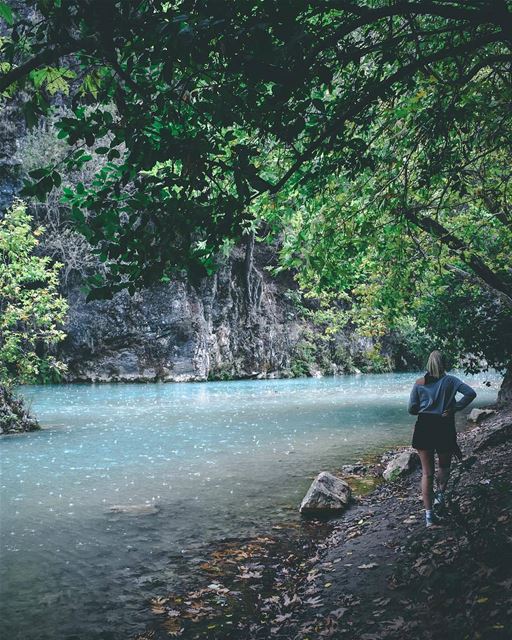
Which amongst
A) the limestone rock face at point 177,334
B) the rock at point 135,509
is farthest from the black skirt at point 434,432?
the limestone rock face at point 177,334

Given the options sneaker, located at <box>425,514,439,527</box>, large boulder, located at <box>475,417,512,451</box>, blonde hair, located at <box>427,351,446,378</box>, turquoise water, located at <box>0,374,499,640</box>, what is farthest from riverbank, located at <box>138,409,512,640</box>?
large boulder, located at <box>475,417,512,451</box>

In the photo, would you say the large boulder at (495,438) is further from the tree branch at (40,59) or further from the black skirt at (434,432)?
the tree branch at (40,59)

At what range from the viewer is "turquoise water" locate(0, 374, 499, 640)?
6676 mm

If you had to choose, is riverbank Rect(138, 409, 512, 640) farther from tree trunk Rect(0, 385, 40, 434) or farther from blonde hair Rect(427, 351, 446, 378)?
tree trunk Rect(0, 385, 40, 434)

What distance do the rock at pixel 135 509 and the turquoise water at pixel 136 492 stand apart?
0.13 meters

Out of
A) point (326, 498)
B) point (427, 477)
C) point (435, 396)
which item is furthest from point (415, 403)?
point (326, 498)

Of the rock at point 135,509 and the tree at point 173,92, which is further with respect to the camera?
the rock at point 135,509

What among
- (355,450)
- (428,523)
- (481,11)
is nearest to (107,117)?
(481,11)

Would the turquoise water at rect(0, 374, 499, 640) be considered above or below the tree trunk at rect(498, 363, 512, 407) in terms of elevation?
below

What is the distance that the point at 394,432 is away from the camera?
18.8 metres

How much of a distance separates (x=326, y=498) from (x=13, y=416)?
14270 mm

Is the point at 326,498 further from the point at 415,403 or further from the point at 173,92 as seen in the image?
the point at 173,92

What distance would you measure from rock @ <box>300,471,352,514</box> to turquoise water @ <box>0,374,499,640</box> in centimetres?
34

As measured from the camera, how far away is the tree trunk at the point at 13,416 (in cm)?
1967
